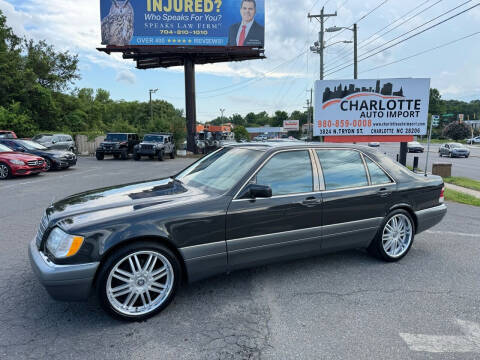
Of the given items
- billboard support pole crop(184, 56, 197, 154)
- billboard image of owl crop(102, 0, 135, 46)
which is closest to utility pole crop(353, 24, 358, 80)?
billboard support pole crop(184, 56, 197, 154)

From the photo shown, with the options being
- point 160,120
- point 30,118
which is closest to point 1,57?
point 30,118

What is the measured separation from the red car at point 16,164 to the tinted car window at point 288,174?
12.0 metres

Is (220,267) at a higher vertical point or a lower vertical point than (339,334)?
higher

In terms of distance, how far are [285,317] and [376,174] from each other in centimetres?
224

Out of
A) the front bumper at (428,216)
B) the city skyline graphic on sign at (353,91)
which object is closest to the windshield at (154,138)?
the city skyline graphic on sign at (353,91)

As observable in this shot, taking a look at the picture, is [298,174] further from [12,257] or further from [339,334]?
[12,257]

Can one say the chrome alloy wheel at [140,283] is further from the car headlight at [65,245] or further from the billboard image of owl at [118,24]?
the billboard image of owl at [118,24]

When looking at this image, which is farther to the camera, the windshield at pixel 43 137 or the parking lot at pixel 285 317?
the windshield at pixel 43 137

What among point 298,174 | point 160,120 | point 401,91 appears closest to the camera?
point 298,174

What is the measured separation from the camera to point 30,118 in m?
31.1

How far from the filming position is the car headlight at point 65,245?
266cm

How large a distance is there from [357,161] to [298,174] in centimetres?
97

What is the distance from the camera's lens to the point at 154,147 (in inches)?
845

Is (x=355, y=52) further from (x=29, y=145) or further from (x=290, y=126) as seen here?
(x=290, y=126)
